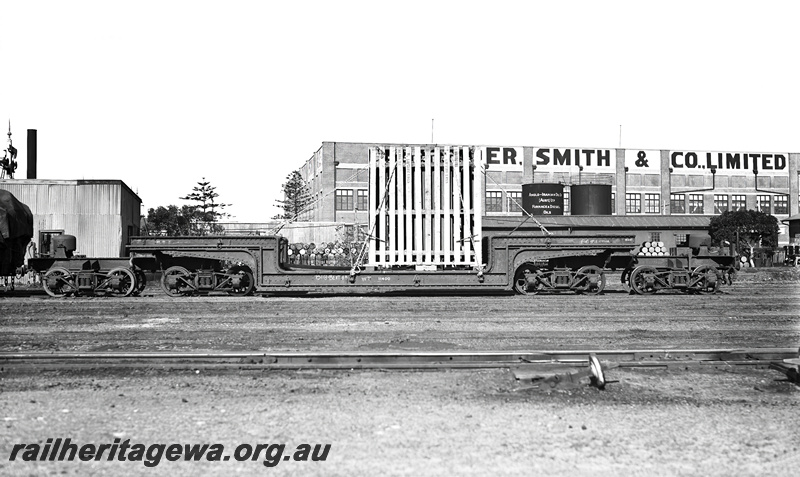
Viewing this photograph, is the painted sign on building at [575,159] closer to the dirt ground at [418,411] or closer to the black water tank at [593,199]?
the black water tank at [593,199]

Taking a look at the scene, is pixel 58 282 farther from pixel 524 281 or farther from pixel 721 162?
pixel 721 162

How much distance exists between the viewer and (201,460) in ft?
15.4

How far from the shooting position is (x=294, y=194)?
7888 cm

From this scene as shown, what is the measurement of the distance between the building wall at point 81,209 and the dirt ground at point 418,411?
63.7 ft

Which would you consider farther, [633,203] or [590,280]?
[633,203]

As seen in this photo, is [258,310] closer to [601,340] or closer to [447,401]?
[601,340]

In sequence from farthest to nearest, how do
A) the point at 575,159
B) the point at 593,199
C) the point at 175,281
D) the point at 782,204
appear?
1. the point at 782,204
2. the point at 575,159
3. the point at 593,199
4. the point at 175,281

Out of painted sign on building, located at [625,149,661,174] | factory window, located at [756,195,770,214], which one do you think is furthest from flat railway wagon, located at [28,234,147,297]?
factory window, located at [756,195,770,214]

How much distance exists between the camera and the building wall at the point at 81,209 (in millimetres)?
28938

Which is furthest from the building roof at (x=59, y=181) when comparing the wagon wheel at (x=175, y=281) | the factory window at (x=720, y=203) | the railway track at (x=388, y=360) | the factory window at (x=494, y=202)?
the factory window at (x=720, y=203)

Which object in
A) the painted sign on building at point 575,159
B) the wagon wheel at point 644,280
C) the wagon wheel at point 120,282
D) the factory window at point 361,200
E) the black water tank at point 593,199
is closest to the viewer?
the wagon wheel at point 120,282

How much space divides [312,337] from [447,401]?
4.64 metres

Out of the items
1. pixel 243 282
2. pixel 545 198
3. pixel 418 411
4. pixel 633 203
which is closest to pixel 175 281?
pixel 243 282

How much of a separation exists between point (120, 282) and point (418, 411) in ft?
49.2
